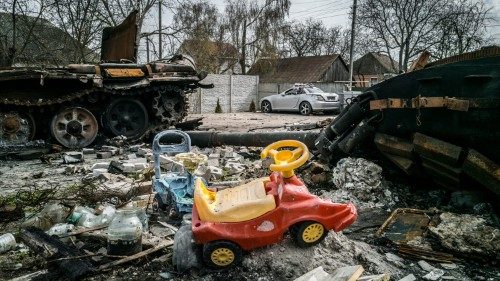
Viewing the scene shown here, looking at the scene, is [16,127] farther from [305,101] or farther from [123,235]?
[305,101]

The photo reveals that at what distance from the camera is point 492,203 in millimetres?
3971

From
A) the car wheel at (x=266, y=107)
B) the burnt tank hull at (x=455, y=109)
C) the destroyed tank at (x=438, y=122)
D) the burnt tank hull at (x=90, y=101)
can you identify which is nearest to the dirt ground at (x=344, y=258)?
the destroyed tank at (x=438, y=122)

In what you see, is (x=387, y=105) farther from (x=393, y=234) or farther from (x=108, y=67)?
(x=108, y=67)

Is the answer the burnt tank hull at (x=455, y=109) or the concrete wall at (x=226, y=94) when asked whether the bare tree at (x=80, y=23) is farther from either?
the burnt tank hull at (x=455, y=109)

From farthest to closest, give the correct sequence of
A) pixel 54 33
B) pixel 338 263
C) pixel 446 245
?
pixel 54 33
pixel 446 245
pixel 338 263

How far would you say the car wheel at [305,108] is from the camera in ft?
57.0

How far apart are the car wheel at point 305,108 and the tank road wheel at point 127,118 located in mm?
9081

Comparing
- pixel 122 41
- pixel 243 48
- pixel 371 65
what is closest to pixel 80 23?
pixel 122 41

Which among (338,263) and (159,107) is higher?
(159,107)

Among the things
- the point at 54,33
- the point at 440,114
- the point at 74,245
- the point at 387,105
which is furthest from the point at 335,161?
the point at 54,33

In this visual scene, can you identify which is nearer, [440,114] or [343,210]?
[343,210]

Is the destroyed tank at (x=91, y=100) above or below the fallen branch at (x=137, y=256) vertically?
above

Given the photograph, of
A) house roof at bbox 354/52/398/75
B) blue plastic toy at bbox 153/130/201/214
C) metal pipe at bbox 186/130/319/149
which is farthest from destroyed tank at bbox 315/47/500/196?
house roof at bbox 354/52/398/75

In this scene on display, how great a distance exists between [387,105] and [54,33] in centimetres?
1699
